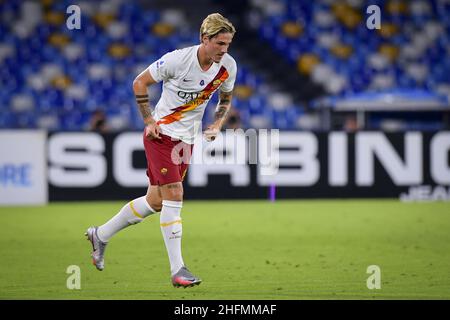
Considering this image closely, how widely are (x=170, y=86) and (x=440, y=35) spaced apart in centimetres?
1722

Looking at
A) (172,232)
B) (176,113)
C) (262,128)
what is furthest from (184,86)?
(262,128)

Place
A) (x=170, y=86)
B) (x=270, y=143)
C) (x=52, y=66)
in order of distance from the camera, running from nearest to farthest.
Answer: (x=170, y=86) → (x=270, y=143) → (x=52, y=66)

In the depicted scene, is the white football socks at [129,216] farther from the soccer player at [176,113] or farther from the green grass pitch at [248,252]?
the green grass pitch at [248,252]

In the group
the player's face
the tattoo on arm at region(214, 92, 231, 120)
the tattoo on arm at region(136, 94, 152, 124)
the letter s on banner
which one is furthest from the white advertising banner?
the player's face

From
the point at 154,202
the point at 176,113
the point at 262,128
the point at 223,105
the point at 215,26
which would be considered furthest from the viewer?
the point at 262,128

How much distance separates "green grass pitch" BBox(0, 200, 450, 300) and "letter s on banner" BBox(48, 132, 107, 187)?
51cm

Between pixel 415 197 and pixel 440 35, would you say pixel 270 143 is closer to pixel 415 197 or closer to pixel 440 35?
pixel 415 197

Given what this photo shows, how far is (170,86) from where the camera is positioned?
785 centimetres

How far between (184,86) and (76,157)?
8523 millimetres

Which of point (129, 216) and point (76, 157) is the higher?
point (76, 157)

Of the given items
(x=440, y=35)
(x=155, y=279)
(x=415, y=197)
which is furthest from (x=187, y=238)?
(x=440, y=35)

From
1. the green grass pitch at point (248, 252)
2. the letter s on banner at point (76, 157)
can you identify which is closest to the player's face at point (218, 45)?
the green grass pitch at point (248, 252)

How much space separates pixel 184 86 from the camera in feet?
25.6

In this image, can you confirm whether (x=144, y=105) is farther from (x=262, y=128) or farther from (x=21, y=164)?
(x=262, y=128)
